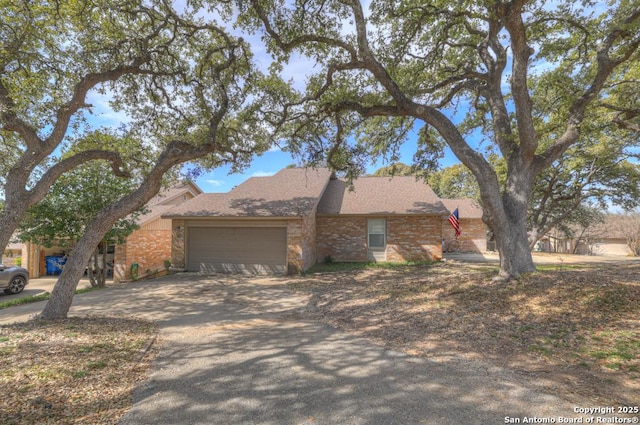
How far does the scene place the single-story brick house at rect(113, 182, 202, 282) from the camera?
46.3 ft

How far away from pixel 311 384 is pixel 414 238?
12.4 metres

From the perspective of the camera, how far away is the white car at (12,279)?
38.4ft

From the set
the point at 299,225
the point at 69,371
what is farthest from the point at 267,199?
the point at 69,371

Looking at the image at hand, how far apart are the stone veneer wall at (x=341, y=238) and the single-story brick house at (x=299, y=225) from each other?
0.05m

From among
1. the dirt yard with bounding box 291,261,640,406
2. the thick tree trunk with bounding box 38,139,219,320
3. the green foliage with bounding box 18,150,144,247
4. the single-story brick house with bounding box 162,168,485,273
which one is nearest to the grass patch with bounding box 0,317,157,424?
the thick tree trunk with bounding box 38,139,219,320

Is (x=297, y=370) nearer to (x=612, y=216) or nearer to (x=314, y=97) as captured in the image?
(x=314, y=97)

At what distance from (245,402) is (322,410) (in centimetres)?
81

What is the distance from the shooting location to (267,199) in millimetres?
14406

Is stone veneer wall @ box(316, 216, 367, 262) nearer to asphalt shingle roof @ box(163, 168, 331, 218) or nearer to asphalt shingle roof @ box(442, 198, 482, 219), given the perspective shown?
asphalt shingle roof @ box(163, 168, 331, 218)

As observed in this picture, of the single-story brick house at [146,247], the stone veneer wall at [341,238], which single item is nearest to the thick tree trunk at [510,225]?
the stone veneer wall at [341,238]

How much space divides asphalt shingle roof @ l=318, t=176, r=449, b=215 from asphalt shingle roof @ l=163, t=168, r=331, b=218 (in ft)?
4.19

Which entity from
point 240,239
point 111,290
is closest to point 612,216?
point 240,239

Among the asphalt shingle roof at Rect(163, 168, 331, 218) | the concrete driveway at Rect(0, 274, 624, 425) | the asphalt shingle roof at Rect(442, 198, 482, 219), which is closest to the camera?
the concrete driveway at Rect(0, 274, 624, 425)

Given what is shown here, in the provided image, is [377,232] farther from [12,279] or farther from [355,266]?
A: [12,279]
